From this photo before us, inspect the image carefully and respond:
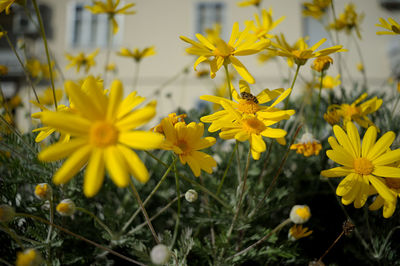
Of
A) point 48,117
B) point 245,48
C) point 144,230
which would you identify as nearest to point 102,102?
point 48,117

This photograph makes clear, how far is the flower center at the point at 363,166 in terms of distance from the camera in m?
0.51

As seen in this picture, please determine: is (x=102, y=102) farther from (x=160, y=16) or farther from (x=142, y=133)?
(x=160, y=16)

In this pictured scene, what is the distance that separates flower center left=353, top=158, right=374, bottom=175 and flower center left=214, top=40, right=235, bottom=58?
0.34 m

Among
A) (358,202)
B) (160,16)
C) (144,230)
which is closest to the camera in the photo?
(358,202)

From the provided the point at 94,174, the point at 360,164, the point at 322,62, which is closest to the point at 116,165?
the point at 94,174

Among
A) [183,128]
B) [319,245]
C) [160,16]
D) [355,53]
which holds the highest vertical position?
[160,16]

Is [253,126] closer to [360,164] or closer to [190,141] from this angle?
[190,141]

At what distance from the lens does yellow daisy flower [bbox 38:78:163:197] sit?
0.32 m

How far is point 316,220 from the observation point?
2.40ft

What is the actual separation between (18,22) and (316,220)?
7.41 m

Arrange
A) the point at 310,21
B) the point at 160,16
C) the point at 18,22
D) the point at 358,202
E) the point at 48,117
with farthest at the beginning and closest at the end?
the point at 18,22, the point at 160,16, the point at 310,21, the point at 358,202, the point at 48,117

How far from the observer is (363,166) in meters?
0.51

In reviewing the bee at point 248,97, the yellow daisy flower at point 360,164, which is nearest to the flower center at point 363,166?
the yellow daisy flower at point 360,164

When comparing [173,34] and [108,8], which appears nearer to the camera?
[108,8]
